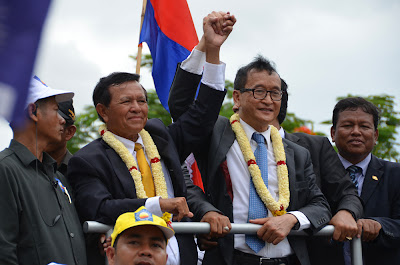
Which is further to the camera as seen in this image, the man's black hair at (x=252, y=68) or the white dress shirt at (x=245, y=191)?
the man's black hair at (x=252, y=68)

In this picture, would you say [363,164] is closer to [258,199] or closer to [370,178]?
[370,178]

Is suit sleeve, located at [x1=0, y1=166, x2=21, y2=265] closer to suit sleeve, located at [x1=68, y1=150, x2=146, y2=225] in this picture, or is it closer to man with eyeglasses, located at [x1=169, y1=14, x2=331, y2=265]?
suit sleeve, located at [x1=68, y1=150, x2=146, y2=225]

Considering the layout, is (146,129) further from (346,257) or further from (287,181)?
(346,257)

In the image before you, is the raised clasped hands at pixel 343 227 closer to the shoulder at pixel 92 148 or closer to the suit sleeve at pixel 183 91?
the suit sleeve at pixel 183 91

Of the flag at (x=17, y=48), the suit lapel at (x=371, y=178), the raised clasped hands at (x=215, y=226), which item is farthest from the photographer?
the suit lapel at (x=371, y=178)

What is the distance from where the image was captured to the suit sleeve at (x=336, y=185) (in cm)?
398

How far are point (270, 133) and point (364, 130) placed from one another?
3.43 ft

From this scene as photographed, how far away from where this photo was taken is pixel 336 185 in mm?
4195

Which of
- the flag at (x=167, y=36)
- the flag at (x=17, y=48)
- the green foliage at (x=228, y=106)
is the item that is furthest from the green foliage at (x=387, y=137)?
the flag at (x=17, y=48)

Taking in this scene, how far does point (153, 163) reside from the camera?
356 cm

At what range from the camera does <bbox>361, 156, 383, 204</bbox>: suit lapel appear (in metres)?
4.36

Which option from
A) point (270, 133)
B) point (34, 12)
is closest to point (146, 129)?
point (270, 133)

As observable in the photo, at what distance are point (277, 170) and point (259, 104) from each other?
514 millimetres

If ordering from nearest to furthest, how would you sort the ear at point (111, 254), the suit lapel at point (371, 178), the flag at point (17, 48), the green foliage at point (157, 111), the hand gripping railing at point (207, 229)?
the flag at point (17, 48) → the ear at point (111, 254) → the hand gripping railing at point (207, 229) → the suit lapel at point (371, 178) → the green foliage at point (157, 111)
